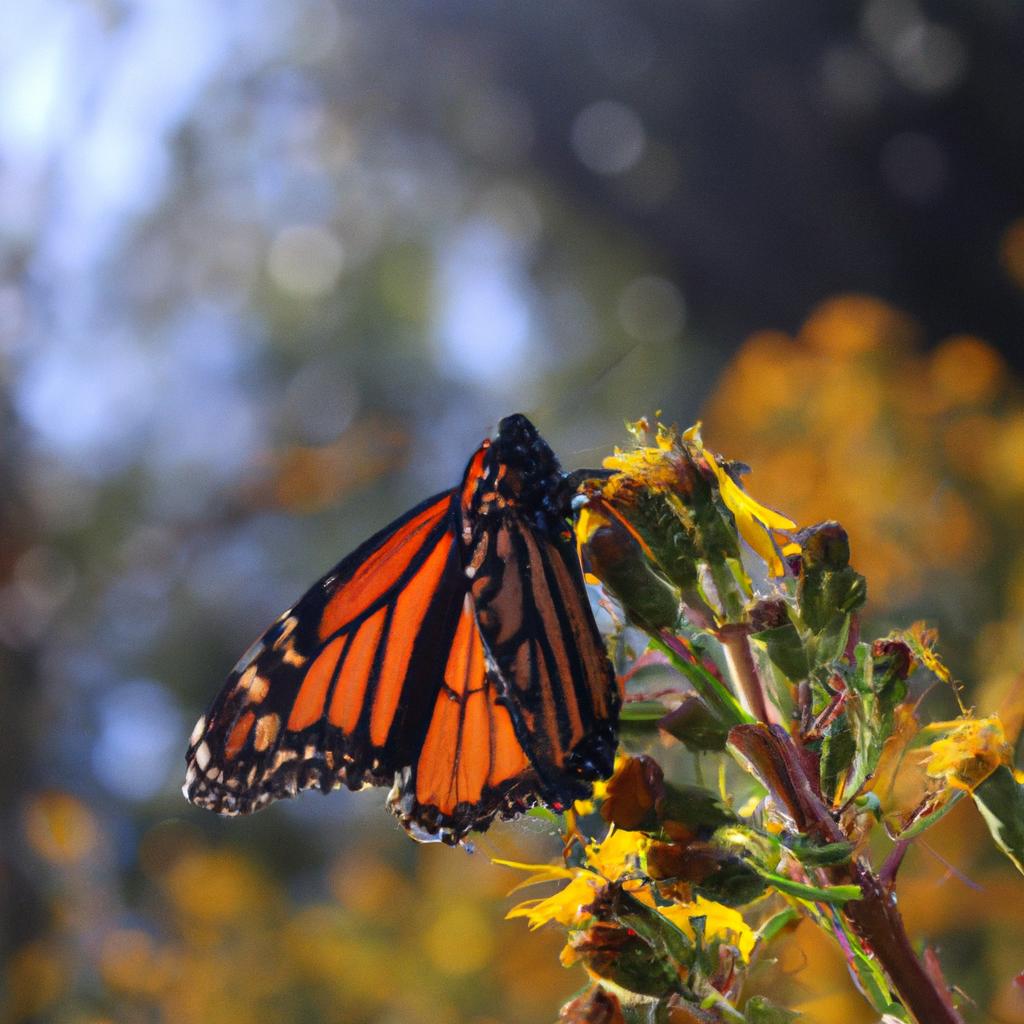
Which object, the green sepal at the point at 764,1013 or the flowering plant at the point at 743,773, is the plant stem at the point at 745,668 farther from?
the green sepal at the point at 764,1013

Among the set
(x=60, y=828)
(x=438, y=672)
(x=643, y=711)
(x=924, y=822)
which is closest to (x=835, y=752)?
(x=924, y=822)

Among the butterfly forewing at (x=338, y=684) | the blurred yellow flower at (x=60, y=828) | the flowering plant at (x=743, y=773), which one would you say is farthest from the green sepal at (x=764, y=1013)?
the blurred yellow flower at (x=60, y=828)

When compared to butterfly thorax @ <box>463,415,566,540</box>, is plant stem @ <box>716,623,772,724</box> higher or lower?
lower

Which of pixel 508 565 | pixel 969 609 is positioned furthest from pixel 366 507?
pixel 508 565

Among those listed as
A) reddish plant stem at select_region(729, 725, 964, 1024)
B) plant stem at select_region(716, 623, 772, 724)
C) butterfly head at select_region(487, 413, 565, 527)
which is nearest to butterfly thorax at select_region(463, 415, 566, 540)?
butterfly head at select_region(487, 413, 565, 527)

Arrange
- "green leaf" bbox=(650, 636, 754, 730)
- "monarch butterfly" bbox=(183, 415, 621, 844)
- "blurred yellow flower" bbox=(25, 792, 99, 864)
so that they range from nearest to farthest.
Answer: "green leaf" bbox=(650, 636, 754, 730) < "monarch butterfly" bbox=(183, 415, 621, 844) < "blurred yellow flower" bbox=(25, 792, 99, 864)

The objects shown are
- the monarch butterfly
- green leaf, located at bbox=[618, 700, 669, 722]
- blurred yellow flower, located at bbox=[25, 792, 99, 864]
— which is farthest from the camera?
blurred yellow flower, located at bbox=[25, 792, 99, 864]

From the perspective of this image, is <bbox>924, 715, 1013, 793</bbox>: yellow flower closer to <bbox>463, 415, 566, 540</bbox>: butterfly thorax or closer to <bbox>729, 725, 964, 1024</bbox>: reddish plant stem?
<bbox>729, 725, 964, 1024</bbox>: reddish plant stem

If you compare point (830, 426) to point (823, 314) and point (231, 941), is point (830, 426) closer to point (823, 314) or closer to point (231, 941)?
point (823, 314)
